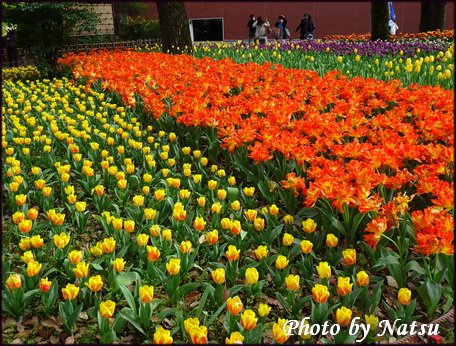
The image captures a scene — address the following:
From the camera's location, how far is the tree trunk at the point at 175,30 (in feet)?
35.5

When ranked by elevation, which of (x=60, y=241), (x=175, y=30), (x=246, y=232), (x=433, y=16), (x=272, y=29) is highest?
(x=433, y=16)

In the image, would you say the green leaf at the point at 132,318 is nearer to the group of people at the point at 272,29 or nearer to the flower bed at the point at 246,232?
the flower bed at the point at 246,232

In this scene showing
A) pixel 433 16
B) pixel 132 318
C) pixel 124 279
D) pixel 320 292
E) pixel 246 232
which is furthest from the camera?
pixel 433 16

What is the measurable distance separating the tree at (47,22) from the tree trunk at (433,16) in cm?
1292

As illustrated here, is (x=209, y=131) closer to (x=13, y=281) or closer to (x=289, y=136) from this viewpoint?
(x=289, y=136)

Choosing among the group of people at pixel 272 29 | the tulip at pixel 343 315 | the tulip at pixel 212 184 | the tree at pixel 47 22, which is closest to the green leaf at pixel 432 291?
the tulip at pixel 343 315

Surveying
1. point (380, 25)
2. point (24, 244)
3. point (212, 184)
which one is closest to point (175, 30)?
point (380, 25)

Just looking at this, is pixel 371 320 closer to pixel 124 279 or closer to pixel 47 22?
pixel 124 279

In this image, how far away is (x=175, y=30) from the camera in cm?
1118

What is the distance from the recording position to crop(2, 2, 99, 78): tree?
30.6 ft

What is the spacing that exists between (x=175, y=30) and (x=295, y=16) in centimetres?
1574

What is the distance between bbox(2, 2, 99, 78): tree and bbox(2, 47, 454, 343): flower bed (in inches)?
213

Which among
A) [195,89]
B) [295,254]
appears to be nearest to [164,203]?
[295,254]

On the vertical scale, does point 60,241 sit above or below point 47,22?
below
